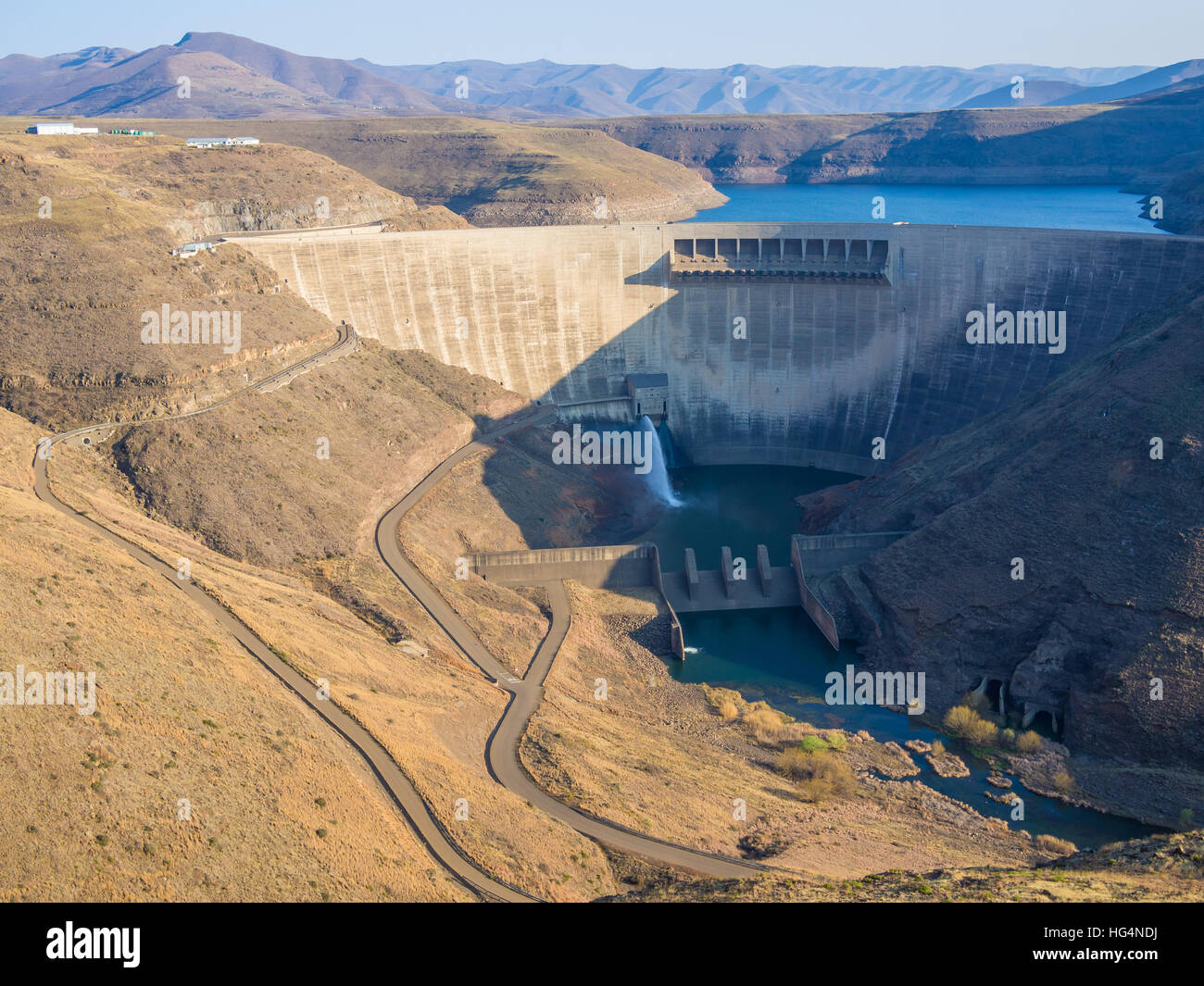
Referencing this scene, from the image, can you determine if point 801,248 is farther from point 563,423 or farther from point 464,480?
point 464,480

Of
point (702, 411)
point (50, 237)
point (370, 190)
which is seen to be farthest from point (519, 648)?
point (370, 190)

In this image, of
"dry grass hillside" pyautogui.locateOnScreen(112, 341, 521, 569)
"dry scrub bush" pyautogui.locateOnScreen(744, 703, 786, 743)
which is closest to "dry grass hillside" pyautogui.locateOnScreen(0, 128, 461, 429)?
"dry grass hillside" pyautogui.locateOnScreen(112, 341, 521, 569)

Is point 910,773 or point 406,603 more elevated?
point 406,603

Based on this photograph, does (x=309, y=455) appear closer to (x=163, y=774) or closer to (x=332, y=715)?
(x=332, y=715)

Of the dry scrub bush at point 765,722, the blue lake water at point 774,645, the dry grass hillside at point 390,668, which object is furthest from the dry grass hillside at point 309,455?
the dry scrub bush at point 765,722

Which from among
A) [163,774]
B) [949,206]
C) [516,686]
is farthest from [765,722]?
[949,206]
